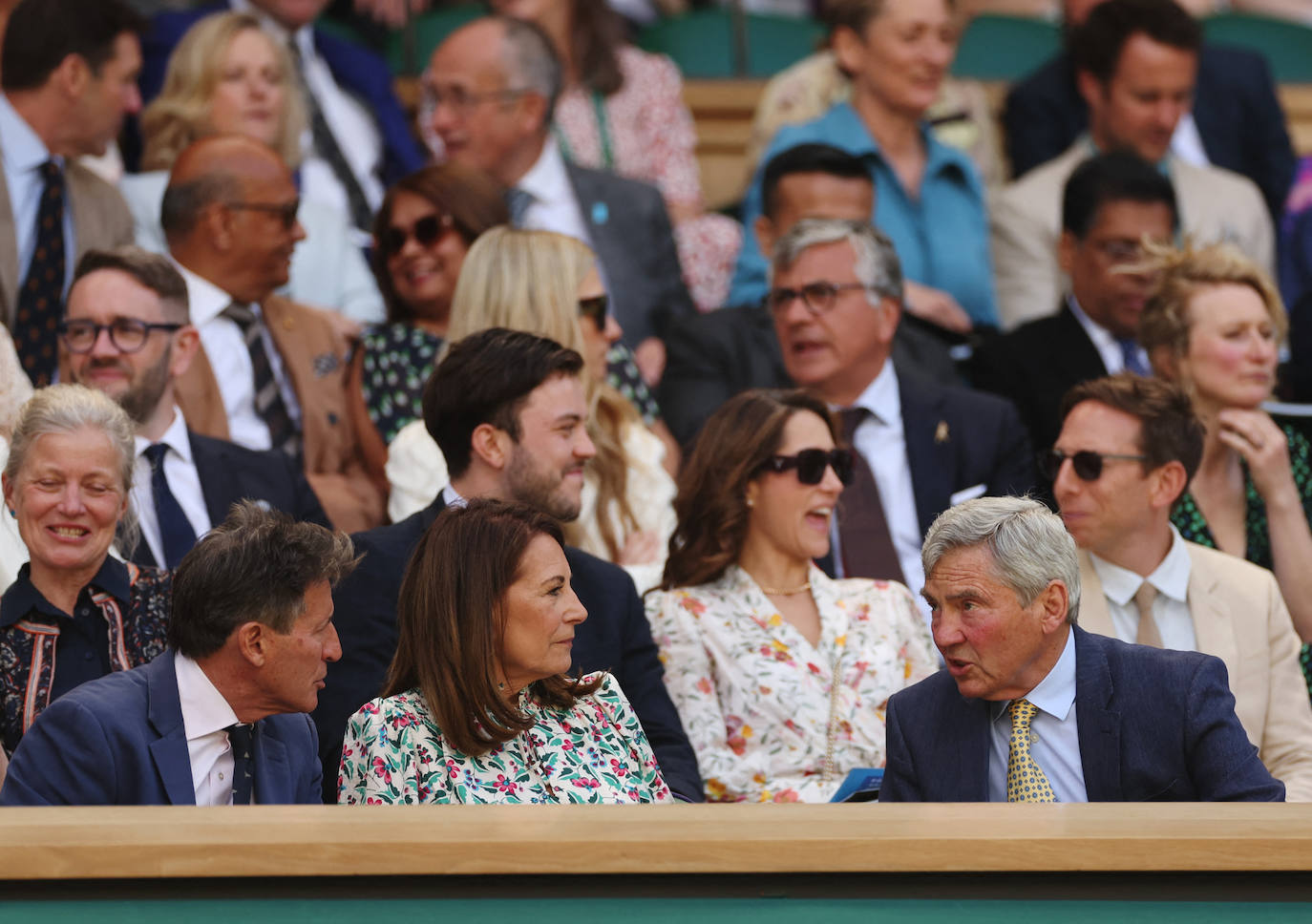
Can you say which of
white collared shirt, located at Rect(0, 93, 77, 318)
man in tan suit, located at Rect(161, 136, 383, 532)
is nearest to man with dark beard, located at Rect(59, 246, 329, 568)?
man in tan suit, located at Rect(161, 136, 383, 532)

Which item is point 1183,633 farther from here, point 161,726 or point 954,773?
point 161,726

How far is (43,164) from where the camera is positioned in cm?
498

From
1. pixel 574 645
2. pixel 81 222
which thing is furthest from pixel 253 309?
pixel 574 645

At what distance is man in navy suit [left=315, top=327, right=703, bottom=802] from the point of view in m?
3.56

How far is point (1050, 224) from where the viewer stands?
6156mm

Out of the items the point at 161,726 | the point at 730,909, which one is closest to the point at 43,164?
the point at 161,726

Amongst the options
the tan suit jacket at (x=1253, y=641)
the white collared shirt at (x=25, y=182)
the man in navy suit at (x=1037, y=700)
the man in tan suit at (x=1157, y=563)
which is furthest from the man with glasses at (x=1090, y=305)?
the white collared shirt at (x=25, y=182)

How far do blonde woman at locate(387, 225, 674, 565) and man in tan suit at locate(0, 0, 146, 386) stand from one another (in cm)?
99

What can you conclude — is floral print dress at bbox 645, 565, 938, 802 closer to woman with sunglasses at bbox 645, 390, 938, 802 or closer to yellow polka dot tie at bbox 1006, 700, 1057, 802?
woman with sunglasses at bbox 645, 390, 938, 802

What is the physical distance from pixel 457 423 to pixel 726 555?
0.61m

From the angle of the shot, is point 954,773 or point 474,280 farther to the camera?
point 474,280

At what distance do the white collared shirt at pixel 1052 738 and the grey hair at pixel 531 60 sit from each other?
3.02m

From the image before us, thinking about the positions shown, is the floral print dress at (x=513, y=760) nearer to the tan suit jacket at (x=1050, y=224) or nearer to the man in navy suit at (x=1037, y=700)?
the man in navy suit at (x=1037, y=700)

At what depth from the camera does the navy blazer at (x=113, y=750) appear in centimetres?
284
